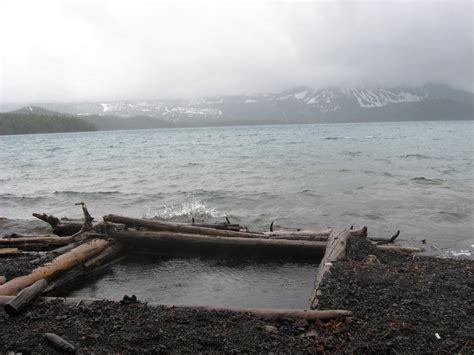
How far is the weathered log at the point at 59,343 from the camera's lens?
19.0 ft

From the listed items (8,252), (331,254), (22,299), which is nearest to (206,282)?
(331,254)

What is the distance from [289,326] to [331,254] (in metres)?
3.67

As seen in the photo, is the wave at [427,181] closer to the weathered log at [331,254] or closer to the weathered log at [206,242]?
the weathered log at [331,254]

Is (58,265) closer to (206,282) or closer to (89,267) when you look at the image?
(89,267)

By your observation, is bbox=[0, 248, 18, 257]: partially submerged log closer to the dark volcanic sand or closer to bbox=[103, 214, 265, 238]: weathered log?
bbox=[103, 214, 265, 238]: weathered log

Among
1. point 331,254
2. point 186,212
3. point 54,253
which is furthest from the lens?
point 186,212

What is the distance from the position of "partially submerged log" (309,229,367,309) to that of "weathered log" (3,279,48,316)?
17.0 feet

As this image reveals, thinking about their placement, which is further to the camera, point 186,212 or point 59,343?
point 186,212

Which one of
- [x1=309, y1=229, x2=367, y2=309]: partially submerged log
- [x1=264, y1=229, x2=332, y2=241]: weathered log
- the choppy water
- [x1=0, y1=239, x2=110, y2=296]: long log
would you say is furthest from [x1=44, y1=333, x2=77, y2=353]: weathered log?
the choppy water

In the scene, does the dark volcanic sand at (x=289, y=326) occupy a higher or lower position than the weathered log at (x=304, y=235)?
higher

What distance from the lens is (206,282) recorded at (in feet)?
32.7

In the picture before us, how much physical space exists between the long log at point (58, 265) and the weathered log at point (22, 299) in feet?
2.48

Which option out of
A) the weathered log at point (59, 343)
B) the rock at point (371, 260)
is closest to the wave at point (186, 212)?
the rock at point (371, 260)

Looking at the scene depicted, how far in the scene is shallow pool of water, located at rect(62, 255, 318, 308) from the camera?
29.7ft
